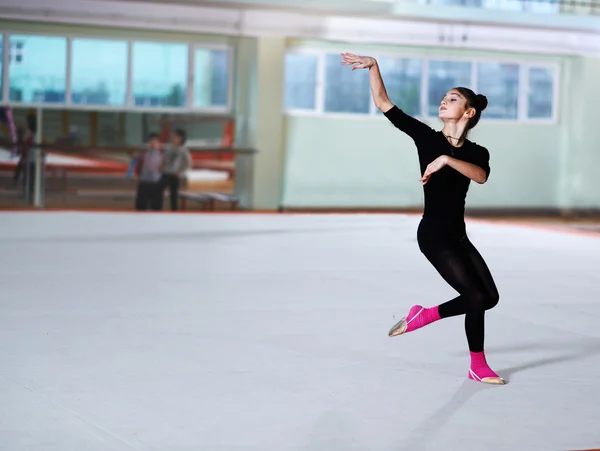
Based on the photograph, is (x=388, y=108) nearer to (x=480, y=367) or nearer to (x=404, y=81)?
(x=480, y=367)

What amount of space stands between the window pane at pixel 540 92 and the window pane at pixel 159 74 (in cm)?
722

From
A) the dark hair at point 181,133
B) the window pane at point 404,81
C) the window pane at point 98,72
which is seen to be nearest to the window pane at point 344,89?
the window pane at point 404,81

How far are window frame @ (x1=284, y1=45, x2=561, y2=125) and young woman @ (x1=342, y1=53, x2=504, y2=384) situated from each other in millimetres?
15027

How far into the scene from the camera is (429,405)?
5551 millimetres

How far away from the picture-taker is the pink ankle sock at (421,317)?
6742mm

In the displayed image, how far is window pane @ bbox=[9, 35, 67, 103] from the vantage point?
19.4m

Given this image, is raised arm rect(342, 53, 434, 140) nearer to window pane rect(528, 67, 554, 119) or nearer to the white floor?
the white floor

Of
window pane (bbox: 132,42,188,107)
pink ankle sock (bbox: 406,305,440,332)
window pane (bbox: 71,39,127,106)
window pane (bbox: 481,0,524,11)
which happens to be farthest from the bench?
pink ankle sock (bbox: 406,305,440,332)

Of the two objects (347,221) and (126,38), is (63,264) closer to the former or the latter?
(347,221)

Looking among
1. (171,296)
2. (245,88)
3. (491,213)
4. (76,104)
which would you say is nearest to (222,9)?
(245,88)

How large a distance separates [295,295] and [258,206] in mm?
11258

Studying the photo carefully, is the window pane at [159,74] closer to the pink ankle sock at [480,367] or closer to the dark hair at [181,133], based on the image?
the dark hair at [181,133]

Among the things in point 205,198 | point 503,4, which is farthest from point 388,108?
point 503,4

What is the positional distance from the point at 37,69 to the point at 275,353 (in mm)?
13851
